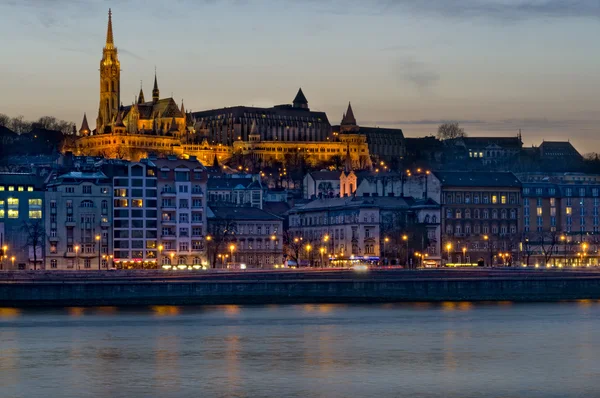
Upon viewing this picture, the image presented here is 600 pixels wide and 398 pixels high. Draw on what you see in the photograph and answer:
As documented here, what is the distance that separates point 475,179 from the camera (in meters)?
148

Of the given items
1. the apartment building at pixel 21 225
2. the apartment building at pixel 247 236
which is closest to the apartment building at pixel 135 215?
the apartment building at pixel 247 236

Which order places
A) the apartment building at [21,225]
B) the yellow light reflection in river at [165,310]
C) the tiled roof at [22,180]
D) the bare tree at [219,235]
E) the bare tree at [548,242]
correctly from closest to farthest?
the yellow light reflection in river at [165,310], the apartment building at [21,225], the tiled roof at [22,180], the bare tree at [219,235], the bare tree at [548,242]

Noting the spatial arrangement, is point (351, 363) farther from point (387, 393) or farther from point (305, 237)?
point (305, 237)

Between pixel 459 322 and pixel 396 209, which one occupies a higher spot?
pixel 396 209

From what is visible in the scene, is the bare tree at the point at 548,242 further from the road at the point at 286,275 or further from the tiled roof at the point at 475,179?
the road at the point at 286,275

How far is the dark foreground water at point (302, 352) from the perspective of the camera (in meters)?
53.1

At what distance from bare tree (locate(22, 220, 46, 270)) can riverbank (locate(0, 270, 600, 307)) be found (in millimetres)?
22172

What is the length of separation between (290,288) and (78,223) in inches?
1437

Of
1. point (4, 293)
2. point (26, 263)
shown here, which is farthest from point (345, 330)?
point (26, 263)

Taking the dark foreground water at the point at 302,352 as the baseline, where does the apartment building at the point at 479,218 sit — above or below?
above

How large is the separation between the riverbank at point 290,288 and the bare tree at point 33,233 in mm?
22172

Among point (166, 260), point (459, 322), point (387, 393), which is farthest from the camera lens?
point (166, 260)

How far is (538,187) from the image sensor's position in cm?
15512

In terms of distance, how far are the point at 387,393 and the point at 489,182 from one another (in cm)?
9844
